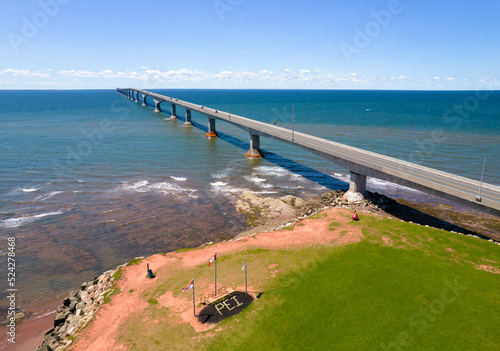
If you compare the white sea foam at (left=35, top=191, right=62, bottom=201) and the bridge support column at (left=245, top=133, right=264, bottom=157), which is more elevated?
the bridge support column at (left=245, top=133, right=264, bottom=157)

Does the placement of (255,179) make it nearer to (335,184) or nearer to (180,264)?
(335,184)

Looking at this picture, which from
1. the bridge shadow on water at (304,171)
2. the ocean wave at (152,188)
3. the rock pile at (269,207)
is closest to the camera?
the rock pile at (269,207)

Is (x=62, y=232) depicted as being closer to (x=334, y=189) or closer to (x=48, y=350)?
(x=48, y=350)

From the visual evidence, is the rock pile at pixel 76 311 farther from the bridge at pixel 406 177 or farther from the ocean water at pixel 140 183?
the bridge at pixel 406 177

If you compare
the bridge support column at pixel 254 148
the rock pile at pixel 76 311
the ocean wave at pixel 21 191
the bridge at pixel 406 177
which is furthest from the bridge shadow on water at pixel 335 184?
the ocean wave at pixel 21 191

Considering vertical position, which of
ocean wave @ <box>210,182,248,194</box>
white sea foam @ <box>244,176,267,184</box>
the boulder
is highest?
white sea foam @ <box>244,176,267,184</box>

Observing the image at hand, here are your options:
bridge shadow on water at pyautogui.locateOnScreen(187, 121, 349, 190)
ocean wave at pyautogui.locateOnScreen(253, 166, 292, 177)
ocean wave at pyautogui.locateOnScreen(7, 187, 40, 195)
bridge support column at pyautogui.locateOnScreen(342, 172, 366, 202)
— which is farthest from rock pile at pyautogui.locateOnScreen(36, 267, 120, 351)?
bridge shadow on water at pyautogui.locateOnScreen(187, 121, 349, 190)

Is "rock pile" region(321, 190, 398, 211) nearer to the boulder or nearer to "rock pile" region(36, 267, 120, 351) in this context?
"rock pile" region(36, 267, 120, 351)

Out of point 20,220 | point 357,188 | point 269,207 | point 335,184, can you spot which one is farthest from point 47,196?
point 335,184
